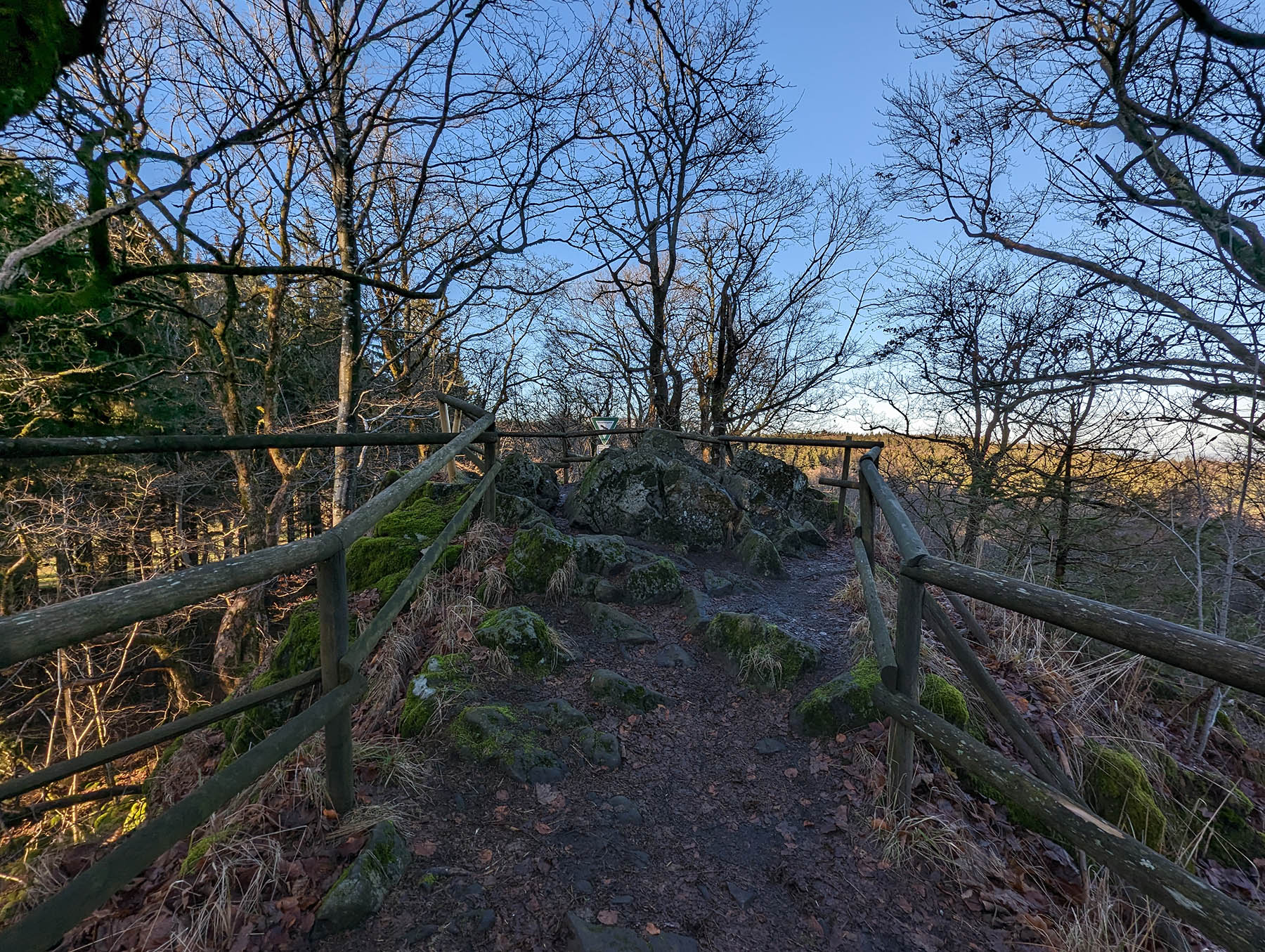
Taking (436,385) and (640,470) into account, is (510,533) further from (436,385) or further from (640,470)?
(436,385)

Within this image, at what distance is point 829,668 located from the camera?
396 cm

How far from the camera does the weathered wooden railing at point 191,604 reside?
114 centimetres

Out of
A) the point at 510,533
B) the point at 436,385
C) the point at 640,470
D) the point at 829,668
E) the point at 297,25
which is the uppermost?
the point at 297,25

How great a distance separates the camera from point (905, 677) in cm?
250

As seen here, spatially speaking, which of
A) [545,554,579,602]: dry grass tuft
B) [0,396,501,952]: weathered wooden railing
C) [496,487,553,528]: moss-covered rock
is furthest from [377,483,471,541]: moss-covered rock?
[0,396,501,952]: weathered wooden railing

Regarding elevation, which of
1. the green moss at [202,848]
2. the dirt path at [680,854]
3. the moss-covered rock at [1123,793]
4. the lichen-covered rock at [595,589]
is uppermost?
the lichen-covered rock at [595,589]

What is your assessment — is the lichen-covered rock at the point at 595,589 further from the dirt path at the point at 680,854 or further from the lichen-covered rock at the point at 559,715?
the lichen-covered rock at the point at 559,715

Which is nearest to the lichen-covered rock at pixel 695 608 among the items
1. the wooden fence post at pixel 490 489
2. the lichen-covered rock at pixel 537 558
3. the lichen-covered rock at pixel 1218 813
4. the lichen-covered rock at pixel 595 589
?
the lichen-covered rock at pixel 595 589

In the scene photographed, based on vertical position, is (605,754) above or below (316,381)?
below

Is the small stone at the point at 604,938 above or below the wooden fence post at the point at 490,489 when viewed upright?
below

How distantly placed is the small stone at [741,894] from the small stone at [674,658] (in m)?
1.79

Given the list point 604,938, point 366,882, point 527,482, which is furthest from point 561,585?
point 604,938

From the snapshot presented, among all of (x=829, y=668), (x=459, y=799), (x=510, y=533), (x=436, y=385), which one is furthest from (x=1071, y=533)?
(x=436, y=385)

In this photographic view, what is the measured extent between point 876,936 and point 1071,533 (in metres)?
8.67
